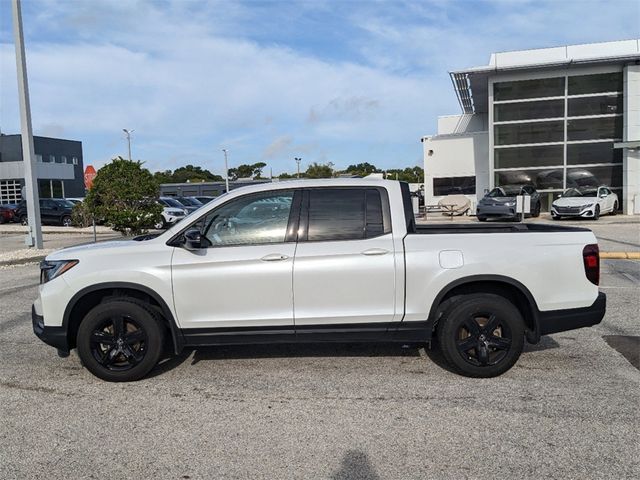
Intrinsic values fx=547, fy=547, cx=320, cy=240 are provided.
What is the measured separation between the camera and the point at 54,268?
487cm

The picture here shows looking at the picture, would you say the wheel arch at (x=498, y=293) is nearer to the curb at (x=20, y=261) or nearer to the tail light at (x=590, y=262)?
the tail light at (x=590, y=262)

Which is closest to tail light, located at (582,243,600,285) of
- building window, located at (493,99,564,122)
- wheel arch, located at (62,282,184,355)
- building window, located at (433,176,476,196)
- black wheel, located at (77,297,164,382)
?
wheel arch, located at (62,282,184,355)

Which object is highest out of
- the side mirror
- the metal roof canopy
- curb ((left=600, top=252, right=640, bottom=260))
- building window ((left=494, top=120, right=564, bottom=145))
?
the metal roof canopy

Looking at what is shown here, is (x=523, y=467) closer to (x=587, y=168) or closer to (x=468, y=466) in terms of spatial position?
(x=468, y=466)

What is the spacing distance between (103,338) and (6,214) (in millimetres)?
33188

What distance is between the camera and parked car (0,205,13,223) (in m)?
33.1

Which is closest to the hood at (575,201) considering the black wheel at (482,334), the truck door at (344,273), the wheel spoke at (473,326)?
the black wheel at (482,334)

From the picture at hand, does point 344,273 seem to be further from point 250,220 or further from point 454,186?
point 454,186

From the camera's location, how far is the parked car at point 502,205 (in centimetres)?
2391

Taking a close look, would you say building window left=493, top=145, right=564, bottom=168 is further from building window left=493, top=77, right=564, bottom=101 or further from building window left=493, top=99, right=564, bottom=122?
building window left=493, top=77, right=564, bottom=101

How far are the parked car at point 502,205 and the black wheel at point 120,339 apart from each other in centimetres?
2139

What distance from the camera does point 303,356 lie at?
5.50 metres

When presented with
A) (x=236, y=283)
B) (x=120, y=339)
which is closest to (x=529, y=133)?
(x=236, y=283)

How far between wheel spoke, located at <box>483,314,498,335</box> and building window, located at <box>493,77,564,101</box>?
26.5 metres
